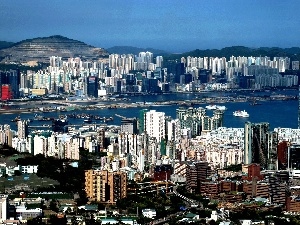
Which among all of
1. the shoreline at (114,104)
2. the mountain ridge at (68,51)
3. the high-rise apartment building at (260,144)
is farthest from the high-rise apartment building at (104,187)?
the mountain ridge at (68,51)

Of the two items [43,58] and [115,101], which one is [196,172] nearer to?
[115,101]

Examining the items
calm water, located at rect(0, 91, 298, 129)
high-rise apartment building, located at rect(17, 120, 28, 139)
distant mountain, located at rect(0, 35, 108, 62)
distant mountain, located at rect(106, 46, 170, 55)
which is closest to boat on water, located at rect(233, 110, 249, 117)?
calm water, located at rect(0, 91, 298, 129)

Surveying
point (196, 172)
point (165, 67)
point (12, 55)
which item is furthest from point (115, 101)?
point (196, 172)

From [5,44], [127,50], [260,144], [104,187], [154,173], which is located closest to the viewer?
[104,187]

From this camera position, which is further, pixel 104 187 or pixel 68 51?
pixel 68 51

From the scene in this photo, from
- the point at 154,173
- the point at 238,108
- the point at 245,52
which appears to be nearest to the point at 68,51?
the point at 245,52

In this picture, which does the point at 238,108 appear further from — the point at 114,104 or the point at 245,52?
the point at 245,52

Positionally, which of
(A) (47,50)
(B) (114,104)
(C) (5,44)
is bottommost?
(B) (114,104)

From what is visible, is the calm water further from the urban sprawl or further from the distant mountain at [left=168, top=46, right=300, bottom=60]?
the distant mountain at [left=168, top=46, right=300, bottom=60]
